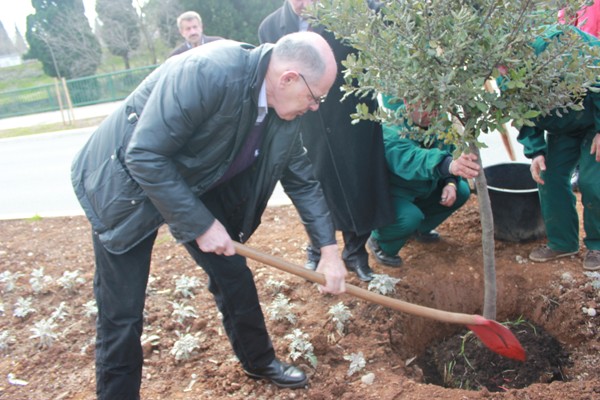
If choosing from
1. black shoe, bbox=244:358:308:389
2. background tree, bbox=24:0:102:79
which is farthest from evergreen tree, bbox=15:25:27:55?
black shoe, bbox=244:358:308:389

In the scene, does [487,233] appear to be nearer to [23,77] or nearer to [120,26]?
[120,26]

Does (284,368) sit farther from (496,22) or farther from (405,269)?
(496,22)

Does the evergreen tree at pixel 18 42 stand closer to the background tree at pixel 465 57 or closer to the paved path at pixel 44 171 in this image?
the paved path at pixel 44 171

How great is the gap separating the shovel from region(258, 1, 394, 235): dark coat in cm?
93

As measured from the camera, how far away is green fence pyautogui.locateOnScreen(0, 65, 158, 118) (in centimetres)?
1884

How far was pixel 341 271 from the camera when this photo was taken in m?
2.51

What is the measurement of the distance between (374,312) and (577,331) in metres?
1.21

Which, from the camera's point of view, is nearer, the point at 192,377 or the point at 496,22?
the point at 496,22

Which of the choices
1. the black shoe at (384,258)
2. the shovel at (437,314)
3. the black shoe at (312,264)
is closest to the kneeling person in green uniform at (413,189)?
the black shoe at (384,258)

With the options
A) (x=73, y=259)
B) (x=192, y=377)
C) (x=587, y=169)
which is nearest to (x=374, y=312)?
(x=192, y=377)

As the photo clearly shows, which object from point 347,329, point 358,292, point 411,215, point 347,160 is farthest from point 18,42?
point 358,292

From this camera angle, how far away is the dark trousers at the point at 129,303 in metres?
2.35

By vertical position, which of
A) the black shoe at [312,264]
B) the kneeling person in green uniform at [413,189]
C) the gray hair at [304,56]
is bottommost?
the black shoe at [312,264]

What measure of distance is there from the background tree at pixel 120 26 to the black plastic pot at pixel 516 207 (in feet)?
73.6
